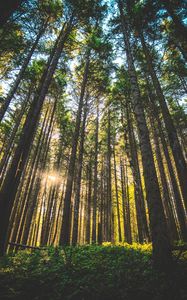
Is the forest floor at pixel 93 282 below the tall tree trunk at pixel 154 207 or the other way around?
below

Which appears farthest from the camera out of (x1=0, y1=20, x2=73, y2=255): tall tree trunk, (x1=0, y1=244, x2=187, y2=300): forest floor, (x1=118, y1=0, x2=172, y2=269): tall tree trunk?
(x1=0, y1=20, x2=73, y2=255): tall tree trunk

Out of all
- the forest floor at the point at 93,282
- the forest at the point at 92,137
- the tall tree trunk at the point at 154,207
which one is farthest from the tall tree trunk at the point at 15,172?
the tall tree trunk at the point at 154,207

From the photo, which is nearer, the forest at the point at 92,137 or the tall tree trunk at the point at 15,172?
the forest at the point at 92,137

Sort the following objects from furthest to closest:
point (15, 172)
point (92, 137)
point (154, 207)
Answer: point (92, 137) < point (15, 172) < point (154, 207)

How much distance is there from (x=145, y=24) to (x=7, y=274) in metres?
11.9

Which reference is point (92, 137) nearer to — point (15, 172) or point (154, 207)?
point (15, 172)

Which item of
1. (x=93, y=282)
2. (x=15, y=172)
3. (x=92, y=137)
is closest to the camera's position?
(x=93, y=282)

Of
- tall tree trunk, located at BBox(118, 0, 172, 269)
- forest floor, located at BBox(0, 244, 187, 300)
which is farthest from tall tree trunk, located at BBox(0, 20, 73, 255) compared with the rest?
tall tree trunk, located at BBox(118, 0, 172, 269)

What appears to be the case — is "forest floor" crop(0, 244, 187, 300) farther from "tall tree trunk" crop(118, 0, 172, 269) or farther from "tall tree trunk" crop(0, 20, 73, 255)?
"tall tree trunk" crop(0, 20, 73, 255)

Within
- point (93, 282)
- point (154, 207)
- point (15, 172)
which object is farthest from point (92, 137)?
point (93, 282)

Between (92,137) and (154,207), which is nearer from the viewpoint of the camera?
(154,207)

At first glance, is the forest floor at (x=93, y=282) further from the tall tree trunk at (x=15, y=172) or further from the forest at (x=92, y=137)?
the tall tree trunk at (x=15, y=172)

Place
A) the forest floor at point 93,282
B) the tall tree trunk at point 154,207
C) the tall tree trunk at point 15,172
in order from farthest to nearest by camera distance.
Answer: the tall tree trunk at point 15,172 → the tall tree trunk at point 154,207 → the forest floor at point 93,282

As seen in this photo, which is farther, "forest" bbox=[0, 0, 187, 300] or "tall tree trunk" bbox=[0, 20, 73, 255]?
"tall tree trunk" bbox=[0, 20, 73, 255]
